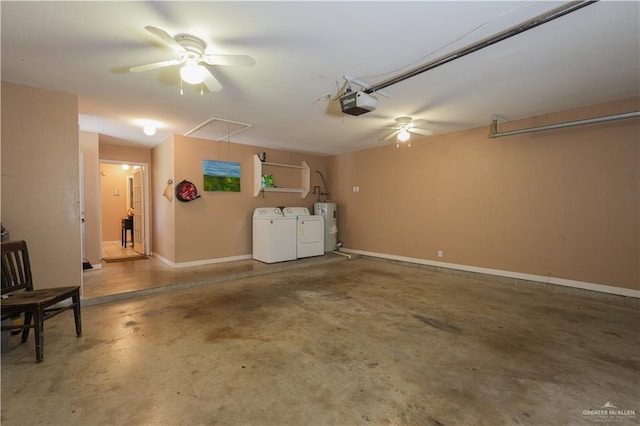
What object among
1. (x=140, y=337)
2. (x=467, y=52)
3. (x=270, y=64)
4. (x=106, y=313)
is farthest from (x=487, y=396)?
(x=106, y=313)

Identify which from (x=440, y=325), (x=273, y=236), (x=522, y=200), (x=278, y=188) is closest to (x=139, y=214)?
(x=278, y=188)

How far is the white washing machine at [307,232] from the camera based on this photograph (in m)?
5.96

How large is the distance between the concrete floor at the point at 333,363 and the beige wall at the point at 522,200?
688 millimetres

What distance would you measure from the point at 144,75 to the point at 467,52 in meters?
3.05

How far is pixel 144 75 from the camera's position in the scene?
2.88 meters

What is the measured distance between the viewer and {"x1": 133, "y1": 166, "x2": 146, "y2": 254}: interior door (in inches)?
260

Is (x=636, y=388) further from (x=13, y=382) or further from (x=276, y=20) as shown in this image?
(x=13, y=382)

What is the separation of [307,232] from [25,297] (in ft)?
14.2

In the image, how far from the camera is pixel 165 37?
191 centimetres

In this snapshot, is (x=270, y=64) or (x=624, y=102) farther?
(x=624, y=102)

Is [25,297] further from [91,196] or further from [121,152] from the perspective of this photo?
[121,152]

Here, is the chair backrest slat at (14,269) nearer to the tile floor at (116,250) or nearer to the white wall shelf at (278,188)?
the white wall shelf at (278,188)

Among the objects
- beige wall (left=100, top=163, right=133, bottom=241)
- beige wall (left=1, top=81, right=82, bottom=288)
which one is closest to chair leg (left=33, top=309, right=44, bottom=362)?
beige wall (left=1, top=81, right=82, bottom=288)

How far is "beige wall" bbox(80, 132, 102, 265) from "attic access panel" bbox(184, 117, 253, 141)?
1702mm
